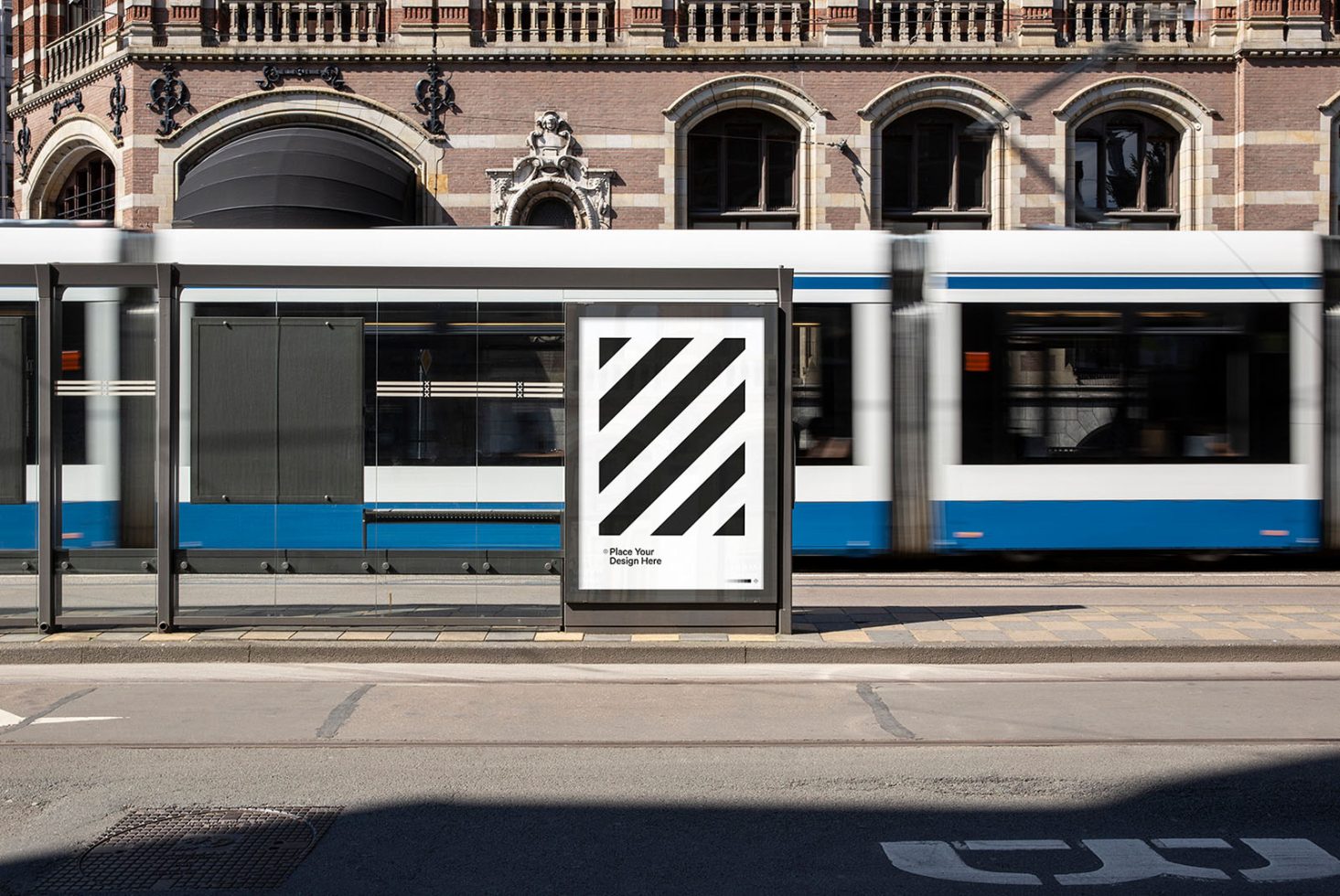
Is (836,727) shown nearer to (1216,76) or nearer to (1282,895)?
(1282,895)

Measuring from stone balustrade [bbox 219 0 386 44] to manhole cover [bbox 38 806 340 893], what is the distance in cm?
1924

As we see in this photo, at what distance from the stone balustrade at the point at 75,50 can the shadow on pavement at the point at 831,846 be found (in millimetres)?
21672

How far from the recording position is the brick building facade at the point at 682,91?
71.9ft

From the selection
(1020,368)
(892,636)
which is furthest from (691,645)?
(1020,368)

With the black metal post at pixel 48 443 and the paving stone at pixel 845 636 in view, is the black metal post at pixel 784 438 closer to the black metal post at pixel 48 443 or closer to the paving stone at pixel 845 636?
the paving stone at pixel 845 636

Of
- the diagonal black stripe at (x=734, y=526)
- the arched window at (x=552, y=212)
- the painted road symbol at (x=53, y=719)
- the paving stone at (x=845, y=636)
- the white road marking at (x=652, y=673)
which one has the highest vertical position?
the arched window at (x=552, y=212)

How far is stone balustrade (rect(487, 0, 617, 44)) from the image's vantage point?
72.7 feet

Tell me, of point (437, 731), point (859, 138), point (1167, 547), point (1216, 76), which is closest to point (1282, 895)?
point (437, 731)

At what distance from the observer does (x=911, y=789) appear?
532 centimetres

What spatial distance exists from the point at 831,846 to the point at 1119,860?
3.20 ft

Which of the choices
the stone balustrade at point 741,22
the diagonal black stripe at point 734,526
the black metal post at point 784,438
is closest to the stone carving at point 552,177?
the stone balustrade at point 741,22

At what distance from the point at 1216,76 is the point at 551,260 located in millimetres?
15150

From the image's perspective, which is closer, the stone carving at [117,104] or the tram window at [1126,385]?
the tram window at [1126,385]

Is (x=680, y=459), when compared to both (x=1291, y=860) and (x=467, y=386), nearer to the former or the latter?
(x=467, y=386)
